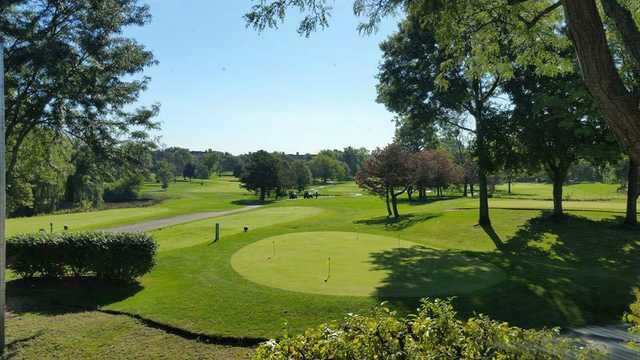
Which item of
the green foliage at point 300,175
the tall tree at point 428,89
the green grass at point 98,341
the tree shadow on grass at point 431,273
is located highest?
the tall tree at point 428,89

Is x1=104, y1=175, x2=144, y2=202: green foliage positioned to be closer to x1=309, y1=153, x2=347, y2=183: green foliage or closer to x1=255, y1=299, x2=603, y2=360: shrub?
x1=309, y1=153, x2=347, y2=183: green foliage

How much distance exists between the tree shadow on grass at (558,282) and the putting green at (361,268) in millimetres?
195

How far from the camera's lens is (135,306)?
11.5 meters

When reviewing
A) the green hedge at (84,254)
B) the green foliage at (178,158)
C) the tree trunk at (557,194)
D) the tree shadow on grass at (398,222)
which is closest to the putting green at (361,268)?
the green hedge at (84,254)

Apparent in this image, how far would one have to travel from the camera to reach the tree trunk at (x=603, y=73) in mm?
4676

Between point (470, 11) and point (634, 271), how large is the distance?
38.8 feet

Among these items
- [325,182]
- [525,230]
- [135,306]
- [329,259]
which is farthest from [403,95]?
[325,182]

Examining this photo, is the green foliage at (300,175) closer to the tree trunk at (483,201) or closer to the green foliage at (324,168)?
the green foliage at (324,168)

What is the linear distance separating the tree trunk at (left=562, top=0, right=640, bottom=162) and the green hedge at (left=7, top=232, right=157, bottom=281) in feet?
42.3

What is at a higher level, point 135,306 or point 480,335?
point 480,335

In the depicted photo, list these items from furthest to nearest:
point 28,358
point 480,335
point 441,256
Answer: point 441,256, point 28,358, point 480,335

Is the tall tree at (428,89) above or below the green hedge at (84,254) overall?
above

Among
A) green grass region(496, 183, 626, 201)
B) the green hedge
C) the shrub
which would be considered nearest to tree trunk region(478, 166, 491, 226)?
the green hedge

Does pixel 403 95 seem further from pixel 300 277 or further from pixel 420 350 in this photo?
pixel 420 350
